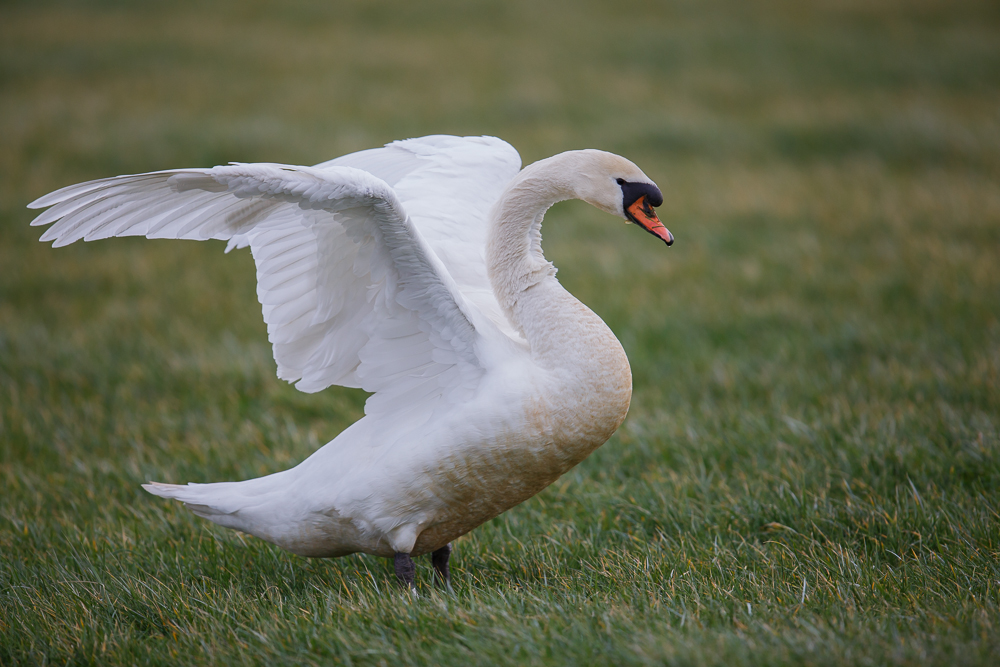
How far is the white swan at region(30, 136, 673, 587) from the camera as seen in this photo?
9.43 ft

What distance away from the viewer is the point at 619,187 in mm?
3148

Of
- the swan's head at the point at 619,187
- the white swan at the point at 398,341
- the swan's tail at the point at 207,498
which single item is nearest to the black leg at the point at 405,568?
the white swan at the point at 398,341

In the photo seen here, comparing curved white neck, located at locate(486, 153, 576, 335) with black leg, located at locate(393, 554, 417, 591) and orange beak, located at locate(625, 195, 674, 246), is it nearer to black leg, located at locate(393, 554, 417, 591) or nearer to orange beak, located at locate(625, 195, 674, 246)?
orange beak, located at locate(625, 195, 674, 246)

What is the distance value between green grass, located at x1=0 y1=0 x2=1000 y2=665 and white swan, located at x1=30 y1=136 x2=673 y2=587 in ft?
1.09

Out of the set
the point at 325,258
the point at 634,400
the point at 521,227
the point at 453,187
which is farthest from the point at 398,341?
the point at 634,400

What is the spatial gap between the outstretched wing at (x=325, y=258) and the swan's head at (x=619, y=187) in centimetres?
68

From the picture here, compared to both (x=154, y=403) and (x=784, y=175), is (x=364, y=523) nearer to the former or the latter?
(x=154, y=403)

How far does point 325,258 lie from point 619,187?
115cm

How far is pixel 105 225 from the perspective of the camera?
114 inches

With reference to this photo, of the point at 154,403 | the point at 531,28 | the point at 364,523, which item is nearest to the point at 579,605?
Result: the point at 364,523

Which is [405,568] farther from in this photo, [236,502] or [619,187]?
[619,187]

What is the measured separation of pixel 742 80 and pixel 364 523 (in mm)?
12881

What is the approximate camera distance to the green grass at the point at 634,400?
2809mm

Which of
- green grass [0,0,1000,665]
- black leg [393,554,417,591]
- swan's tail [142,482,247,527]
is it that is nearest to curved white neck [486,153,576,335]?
black leg [393,554,417,591]
